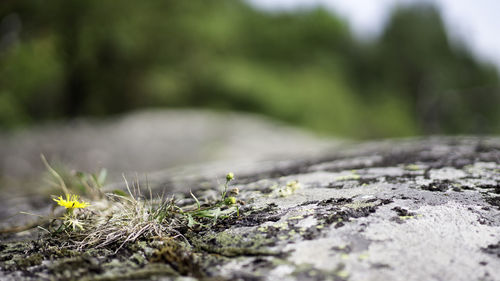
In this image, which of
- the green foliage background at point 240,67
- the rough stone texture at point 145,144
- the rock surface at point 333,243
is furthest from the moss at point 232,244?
the green foliage background at point 240,67

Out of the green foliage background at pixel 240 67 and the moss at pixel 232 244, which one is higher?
the green foliage background at pixel 240 67

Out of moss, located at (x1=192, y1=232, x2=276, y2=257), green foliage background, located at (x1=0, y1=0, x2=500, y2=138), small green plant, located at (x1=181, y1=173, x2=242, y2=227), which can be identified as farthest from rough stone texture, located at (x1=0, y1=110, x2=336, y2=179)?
moss, located at (x1=192, y1=232, x2=276, y2=257)

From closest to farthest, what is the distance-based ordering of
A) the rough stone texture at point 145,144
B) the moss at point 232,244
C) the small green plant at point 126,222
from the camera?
the moss at point 232,244, the small green plant at point 126,222, the rough stone texture at point 145,144

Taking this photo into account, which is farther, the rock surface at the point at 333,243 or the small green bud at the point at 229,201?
the small green bud at the point at 229,201

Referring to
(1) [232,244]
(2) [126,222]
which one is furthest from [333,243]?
(2) [126,222]

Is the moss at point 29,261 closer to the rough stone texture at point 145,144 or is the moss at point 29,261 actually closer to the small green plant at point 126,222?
the small green plant at point 126,222

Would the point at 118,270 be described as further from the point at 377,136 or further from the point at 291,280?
the point at 377,136
